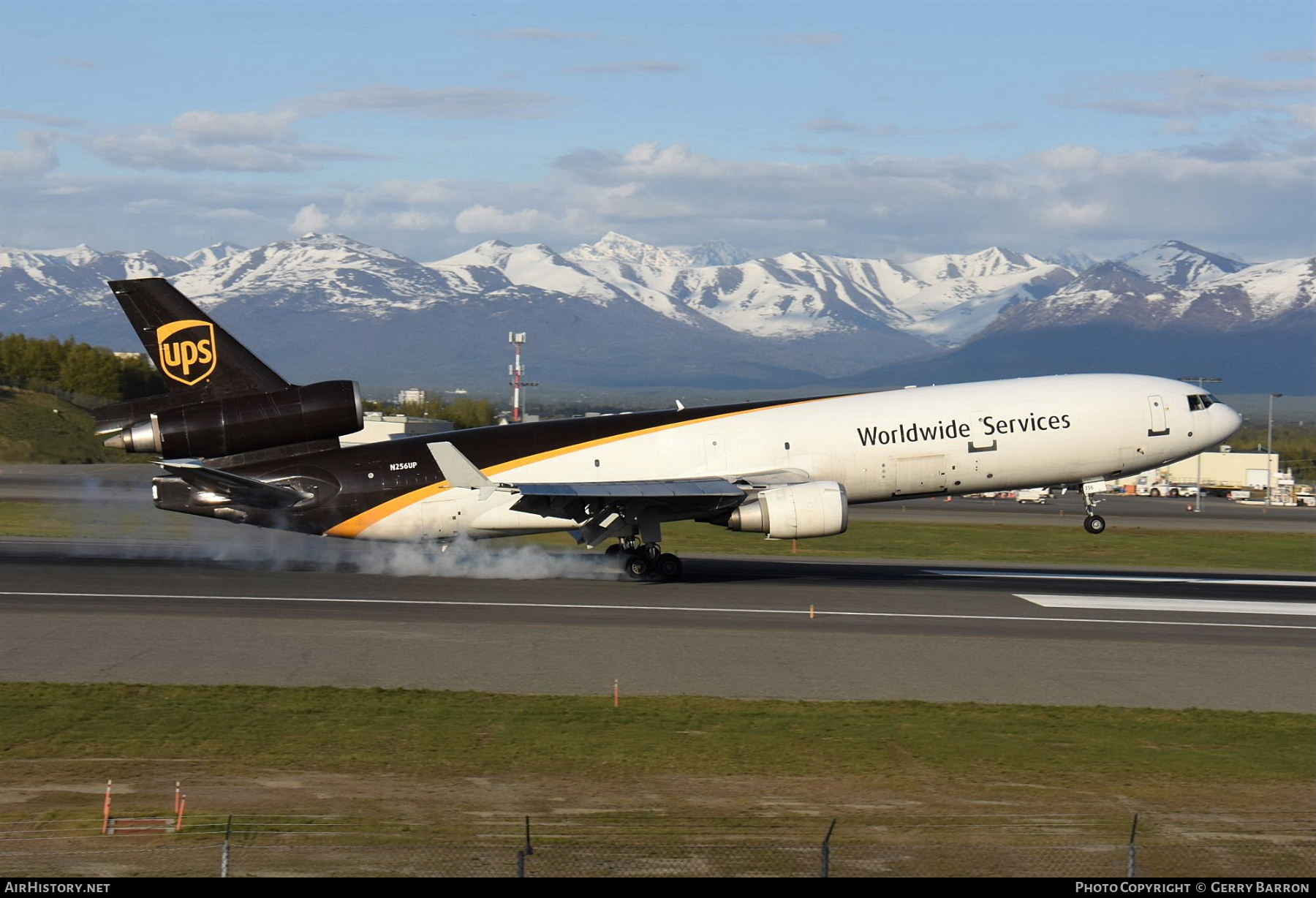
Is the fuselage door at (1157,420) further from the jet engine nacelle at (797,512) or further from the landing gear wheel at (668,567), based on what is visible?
the landing gear wheel at (668,567)

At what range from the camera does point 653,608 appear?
1377 inches

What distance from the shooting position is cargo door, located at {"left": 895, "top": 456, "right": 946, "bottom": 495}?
41438 mm

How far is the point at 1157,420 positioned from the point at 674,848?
32645mm

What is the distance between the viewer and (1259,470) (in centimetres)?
13550

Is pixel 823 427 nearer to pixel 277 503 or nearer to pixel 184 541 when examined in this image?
pixel 277 503

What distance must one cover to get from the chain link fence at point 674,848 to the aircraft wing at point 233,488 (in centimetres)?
2171

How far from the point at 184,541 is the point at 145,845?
121 feet

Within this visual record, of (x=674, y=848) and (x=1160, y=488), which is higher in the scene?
(x=674, y=848)

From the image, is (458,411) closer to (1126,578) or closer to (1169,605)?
(1126,578)

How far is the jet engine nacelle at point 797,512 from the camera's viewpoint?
38250mm

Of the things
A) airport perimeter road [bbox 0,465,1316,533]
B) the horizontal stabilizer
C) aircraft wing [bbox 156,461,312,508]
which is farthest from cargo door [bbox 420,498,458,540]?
airport perimeter road [bbox 0,465,1316,533]

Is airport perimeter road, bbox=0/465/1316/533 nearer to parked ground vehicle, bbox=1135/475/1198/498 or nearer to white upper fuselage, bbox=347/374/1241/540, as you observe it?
parked ground vehicle, bbox=1135/475/1198/498

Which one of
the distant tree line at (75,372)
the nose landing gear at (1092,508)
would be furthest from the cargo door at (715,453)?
the distant tree line at (75,372)

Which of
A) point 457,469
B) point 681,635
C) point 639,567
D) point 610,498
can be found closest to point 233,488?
point 457,469
